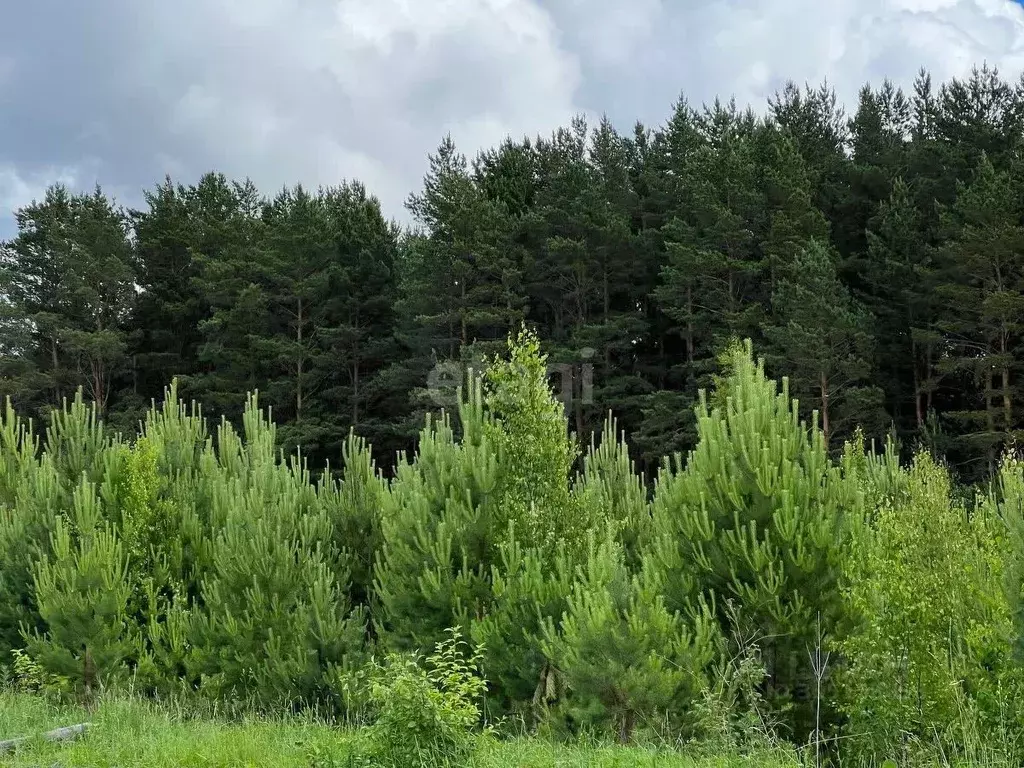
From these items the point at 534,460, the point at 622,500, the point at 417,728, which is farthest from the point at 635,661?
the point at 622,500

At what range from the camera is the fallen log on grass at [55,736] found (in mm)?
9578

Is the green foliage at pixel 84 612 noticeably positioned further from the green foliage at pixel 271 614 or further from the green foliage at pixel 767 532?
the green foliage at pixel 767 532

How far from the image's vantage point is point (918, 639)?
7957mm

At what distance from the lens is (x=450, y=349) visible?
3888 cm

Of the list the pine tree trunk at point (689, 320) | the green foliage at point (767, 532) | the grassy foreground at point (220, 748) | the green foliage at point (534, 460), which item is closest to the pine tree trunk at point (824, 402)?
the pine tree trunk at point (689, 320)

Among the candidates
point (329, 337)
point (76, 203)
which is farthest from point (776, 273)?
point (76, 203)

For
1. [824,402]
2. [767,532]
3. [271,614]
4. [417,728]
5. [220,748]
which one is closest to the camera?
[417,728]

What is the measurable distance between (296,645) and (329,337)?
102 ft

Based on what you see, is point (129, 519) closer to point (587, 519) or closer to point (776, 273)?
point (587, 519)

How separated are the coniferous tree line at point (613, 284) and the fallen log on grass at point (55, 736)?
26.2 meters

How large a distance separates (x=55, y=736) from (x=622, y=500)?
29.7 ft

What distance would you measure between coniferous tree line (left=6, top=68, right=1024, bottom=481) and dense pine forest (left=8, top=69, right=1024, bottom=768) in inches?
9.7
